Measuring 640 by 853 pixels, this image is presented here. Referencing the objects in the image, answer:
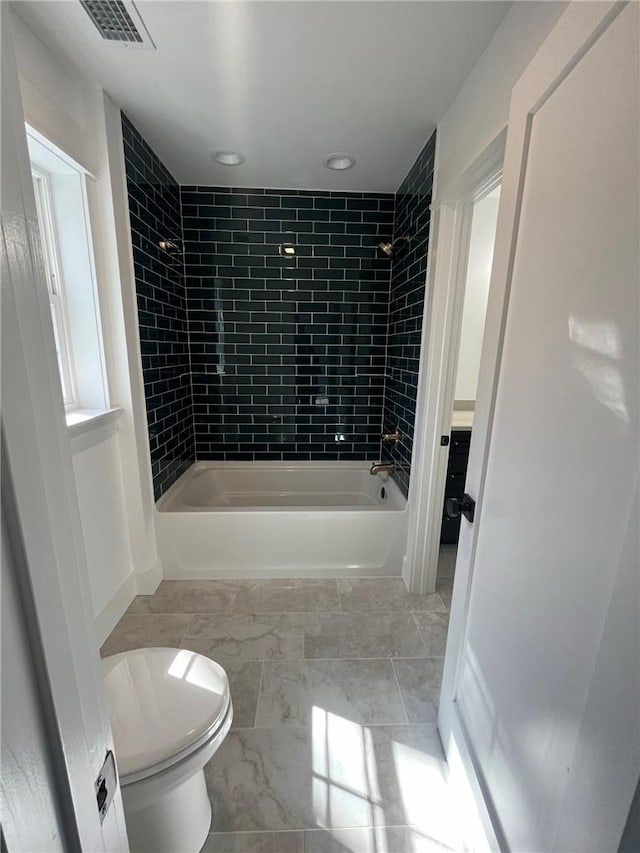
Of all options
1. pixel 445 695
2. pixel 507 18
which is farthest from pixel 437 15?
pixel 445 695

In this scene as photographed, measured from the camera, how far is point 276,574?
2330mm

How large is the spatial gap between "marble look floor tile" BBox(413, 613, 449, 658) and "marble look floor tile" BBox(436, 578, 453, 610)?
5.0 inches

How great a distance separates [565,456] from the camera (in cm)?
69

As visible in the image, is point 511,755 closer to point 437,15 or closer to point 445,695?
point 445,695

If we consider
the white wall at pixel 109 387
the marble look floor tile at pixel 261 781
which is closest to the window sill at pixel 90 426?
the white wall at pixel 109 387

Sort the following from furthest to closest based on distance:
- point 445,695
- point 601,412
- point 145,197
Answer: point 145,197 < point 445,695 < point 601,412

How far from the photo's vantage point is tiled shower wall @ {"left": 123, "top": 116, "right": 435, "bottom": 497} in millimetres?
2420

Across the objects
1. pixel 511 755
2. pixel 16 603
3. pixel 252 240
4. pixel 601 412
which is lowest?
pixel 511 755

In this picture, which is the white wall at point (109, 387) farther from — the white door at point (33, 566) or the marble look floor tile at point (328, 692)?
the white door at point (33, 566)

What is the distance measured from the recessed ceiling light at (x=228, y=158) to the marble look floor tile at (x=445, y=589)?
A: 9.57ft

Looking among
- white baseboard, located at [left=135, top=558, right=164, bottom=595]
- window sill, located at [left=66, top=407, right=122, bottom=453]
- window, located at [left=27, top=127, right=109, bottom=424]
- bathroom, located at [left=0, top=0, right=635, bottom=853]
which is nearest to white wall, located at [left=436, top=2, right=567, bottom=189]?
bathroom, located at [left=0, top=0, right=635, bottom=853]

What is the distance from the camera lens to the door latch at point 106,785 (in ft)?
1.67

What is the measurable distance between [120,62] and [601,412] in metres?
2.08

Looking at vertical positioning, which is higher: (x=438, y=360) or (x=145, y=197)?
(x=145, y=197)
